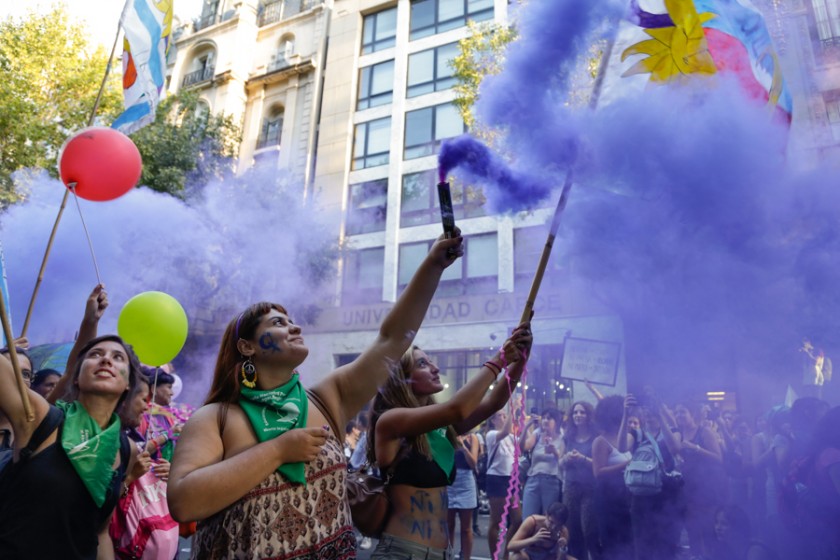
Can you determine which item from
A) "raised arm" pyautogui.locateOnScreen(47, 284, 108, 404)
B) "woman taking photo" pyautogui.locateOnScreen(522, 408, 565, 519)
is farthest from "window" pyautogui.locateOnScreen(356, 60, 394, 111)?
"raised arm" pyautogui.locateOnScreen(47, 284, 108, 404)

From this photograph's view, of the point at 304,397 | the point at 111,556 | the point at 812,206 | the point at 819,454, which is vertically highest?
the point at 812,206

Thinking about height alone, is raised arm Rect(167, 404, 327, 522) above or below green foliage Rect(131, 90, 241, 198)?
below

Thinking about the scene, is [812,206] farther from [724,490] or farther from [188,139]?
[188,139]

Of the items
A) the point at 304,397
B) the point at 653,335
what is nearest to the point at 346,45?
the point at 653,335

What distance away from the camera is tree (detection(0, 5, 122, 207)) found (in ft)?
41.4

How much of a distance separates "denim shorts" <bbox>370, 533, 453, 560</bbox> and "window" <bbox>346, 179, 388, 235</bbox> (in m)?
13.2

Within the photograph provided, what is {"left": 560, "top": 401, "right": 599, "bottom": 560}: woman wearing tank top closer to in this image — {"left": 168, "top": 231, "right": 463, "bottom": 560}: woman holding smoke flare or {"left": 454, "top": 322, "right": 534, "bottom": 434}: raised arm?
{"left": 454, "top": 322, "right": 534, "bottom": 434}: raised arm

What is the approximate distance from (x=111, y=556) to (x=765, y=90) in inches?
159

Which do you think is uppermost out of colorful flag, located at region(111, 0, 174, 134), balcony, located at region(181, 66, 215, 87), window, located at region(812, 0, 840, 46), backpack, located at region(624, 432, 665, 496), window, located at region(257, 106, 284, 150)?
balcony, located at region(181, 66, 215, 87)

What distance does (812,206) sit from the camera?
353cm

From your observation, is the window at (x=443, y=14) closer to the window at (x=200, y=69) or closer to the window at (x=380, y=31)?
the window at (x=380, y=31)

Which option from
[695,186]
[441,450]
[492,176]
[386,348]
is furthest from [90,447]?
[695,186]

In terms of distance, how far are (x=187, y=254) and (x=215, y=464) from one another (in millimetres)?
11632

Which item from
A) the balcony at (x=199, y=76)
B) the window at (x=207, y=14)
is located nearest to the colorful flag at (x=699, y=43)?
the balcony at (x=199, y=76)
